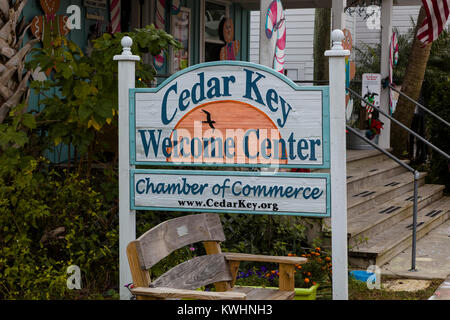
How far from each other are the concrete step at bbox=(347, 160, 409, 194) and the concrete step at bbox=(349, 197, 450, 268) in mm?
690

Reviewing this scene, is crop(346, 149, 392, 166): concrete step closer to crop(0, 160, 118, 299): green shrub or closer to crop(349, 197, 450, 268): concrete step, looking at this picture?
crop(349, 197, 450, 268): concrete step

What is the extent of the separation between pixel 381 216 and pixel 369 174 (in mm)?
1445

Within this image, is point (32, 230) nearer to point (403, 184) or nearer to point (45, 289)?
point (45, 289)

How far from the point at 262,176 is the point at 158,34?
2086mm

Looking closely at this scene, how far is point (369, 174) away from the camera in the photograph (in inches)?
358

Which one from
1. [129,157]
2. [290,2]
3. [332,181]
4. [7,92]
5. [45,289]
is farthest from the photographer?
→ [290,2]

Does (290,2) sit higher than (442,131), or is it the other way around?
(290,2)

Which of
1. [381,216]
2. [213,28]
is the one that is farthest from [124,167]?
[213,28]

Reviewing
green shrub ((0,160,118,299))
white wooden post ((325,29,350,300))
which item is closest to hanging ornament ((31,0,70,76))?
green shrub ((0,160,118,299))

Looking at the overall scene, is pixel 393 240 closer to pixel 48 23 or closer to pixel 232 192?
pixel 232 192

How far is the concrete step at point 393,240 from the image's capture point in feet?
21.0

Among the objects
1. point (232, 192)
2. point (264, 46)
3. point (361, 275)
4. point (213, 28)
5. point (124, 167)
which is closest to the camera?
point (232, 192)

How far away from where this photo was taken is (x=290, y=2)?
13.1m

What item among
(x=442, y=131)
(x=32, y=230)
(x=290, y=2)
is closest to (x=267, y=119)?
(x=32, y=230)
